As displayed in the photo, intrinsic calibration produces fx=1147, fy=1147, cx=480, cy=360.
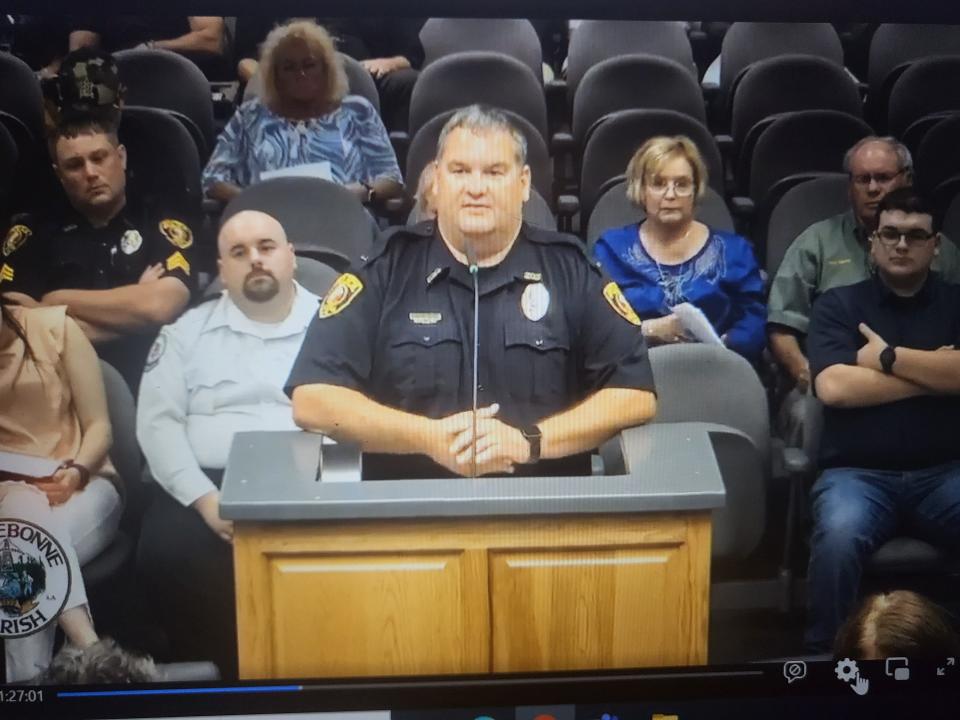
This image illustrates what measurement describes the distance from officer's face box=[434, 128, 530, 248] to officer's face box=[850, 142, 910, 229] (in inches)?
25.2

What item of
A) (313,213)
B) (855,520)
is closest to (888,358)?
(855,520)

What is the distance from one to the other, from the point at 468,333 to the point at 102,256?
0.69m

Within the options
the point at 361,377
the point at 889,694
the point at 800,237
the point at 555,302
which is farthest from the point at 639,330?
the point at 889,694

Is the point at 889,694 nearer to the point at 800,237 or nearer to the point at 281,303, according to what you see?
the point at 800,237

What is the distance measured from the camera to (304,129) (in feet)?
7.16

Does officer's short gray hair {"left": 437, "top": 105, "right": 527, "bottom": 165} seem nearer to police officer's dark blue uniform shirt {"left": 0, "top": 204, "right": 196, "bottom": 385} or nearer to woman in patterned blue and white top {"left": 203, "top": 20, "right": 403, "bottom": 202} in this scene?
woman in patterned blue and white top {"left": 203, "top": 20, "right": 403, "bottom": 202}

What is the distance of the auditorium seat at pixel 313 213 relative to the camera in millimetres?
2113

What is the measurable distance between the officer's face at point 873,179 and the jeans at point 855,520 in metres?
0.49

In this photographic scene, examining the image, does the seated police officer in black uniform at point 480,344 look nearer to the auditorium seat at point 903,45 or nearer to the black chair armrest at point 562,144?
the black chair armrest at point 562,144

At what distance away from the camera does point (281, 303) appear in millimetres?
2119

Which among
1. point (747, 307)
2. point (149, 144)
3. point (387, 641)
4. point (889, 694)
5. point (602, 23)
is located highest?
point (602, 23)

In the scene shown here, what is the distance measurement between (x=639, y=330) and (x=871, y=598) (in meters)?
0.70

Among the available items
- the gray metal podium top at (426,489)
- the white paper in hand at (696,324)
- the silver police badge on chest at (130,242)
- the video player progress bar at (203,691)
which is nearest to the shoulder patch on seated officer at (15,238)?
the silver police badge on chest at (130,242)

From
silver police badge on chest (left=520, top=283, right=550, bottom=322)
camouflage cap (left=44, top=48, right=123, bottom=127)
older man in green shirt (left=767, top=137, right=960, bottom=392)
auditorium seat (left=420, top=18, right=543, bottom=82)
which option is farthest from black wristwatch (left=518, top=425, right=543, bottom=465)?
camouflage cap (left=44, top=48, right=123, bottom=127)
